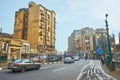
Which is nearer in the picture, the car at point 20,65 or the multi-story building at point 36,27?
the car at point 20,65

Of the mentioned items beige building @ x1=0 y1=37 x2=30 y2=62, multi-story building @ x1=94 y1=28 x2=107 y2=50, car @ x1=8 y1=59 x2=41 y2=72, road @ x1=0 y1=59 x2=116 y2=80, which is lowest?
road @ x1=0 y1=59 x2=116 y2=80

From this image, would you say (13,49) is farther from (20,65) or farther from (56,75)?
(56,75)

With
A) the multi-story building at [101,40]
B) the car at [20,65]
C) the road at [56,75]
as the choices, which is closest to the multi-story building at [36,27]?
the multi-story building at [101,40]

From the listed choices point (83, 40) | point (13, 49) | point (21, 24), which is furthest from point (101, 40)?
point (13, 49)

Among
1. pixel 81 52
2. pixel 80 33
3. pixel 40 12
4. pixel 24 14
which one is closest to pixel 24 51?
pixel 40 12

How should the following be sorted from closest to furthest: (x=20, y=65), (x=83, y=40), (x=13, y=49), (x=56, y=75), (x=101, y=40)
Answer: (x=56, y=75), (x=20, y=65), (x=13, y=49), (x=101, y=40), (x=83, y=40)

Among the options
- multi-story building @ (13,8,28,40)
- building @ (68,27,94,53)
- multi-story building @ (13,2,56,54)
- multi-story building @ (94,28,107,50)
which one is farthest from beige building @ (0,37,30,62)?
building @ (68,27,94,53)

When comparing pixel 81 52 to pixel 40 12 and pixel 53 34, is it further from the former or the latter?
pixel 40 12

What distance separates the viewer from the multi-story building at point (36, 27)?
7075cm

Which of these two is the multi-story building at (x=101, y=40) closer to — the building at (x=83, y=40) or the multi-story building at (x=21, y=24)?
the building at (x=83, y=40)

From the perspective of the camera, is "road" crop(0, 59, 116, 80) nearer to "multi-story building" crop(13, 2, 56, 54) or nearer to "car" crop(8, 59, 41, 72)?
"car" crop(8, 59, 41, 72)

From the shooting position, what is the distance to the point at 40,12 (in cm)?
7238

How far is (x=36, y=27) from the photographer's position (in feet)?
234

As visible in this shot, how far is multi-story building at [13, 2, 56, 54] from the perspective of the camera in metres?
70.8
